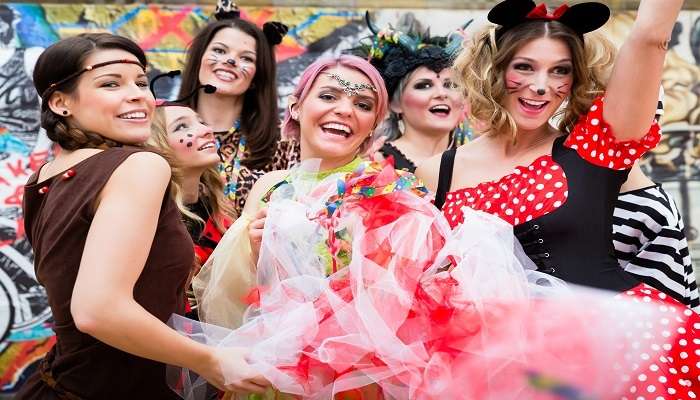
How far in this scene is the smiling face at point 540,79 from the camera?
254 centimetres

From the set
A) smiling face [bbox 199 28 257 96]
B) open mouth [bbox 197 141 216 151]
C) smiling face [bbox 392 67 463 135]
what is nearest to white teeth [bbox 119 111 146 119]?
open mouth [bbox 197 141 216 151]

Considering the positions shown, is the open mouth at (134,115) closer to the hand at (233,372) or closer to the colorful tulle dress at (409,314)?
the colorful tulle dress at (409,314)

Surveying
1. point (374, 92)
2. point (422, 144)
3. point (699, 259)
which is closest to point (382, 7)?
point (422, 144)

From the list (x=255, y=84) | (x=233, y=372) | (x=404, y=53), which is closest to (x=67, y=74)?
(x=233, y=372)

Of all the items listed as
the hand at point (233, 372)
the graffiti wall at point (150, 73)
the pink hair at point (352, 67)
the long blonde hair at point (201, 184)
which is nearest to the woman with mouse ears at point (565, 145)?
the pink hair at point (352, 67)

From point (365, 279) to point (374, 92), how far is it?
1.01 meters

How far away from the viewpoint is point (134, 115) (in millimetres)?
2186

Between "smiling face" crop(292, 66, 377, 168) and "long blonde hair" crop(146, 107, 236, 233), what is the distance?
28.2 inches

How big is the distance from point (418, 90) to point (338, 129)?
5.67ft

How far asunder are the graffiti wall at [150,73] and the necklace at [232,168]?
5.55 ft

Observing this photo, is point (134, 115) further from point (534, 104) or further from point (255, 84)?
point (255, 84)

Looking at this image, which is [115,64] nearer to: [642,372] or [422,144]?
[642,372]

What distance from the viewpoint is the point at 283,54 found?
19.3 ft

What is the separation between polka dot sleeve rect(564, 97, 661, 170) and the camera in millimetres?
2342
